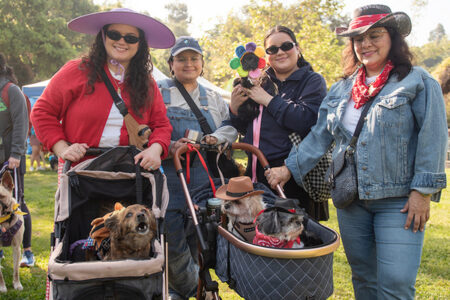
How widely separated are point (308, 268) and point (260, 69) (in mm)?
1811

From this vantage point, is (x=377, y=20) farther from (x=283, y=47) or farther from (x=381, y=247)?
(x=381, y=247)

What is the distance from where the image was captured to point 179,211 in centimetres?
337

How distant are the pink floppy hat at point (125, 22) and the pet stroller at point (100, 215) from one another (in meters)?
1.08

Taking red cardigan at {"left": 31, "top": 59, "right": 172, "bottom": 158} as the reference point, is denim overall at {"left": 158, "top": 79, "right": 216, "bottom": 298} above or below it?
below

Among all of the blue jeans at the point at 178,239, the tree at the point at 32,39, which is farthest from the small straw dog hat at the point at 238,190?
the tree at the point at 32,39

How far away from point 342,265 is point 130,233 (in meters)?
3.45

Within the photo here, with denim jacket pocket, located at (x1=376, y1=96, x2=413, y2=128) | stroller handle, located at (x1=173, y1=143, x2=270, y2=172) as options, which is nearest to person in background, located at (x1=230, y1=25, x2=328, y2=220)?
stroller handle, located at (x1=173, y1=143, x2=270, y2=172)

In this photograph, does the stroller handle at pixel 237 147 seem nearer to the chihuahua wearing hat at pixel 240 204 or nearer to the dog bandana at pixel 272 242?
the chihuahua wearing hat at pixel 240 204

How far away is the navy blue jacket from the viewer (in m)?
2.92

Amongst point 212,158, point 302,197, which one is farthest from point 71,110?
point 302,197

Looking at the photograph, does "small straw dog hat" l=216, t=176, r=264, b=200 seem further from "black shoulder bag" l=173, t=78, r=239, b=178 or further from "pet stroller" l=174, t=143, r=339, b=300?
"black shoulder bag" l=173, t=78, r=239, b=178

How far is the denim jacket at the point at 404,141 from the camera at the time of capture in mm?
2152

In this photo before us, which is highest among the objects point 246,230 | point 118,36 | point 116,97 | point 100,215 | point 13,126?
point 118,36

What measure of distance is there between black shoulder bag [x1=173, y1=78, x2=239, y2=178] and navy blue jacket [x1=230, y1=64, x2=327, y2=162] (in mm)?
302
